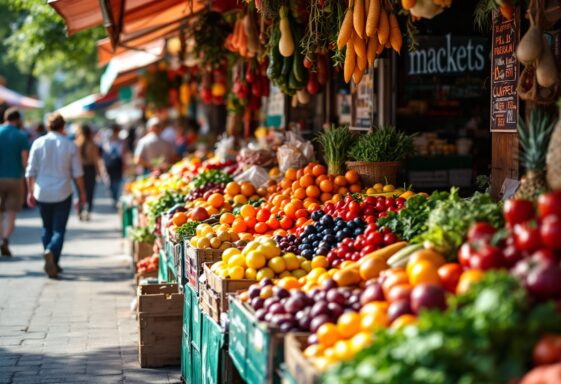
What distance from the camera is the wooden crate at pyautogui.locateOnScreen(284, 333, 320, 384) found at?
11.1ft

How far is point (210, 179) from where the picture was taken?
402 inches

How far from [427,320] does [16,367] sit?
4865 mm

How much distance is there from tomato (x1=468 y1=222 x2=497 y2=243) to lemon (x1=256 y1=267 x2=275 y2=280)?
5.73 ft

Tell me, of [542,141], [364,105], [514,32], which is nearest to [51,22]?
[364,105]

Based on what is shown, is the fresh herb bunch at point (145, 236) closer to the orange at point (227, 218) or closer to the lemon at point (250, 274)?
the orange at point (227, 218)

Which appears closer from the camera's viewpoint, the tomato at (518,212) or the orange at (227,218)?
the tomato at (518,212)

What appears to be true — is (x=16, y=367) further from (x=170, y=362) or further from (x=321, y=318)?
(x=321, y=318)

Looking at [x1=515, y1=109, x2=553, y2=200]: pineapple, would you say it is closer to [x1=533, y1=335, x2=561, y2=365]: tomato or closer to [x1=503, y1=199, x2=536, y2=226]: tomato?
[x1=503, y1=199, x2=536, y2=226]: tomato

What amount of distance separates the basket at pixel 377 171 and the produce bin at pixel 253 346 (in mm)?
3194

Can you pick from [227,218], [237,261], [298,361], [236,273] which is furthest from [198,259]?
[298,361]

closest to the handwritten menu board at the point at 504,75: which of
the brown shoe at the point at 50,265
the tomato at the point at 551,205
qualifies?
the tomato at the point at 551,205

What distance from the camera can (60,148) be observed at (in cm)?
1088

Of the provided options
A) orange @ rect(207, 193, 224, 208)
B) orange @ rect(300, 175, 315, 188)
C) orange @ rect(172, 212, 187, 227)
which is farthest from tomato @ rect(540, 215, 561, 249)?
orange @ rect(207, 193, 224, 208)

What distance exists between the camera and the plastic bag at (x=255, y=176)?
9.43 metres
